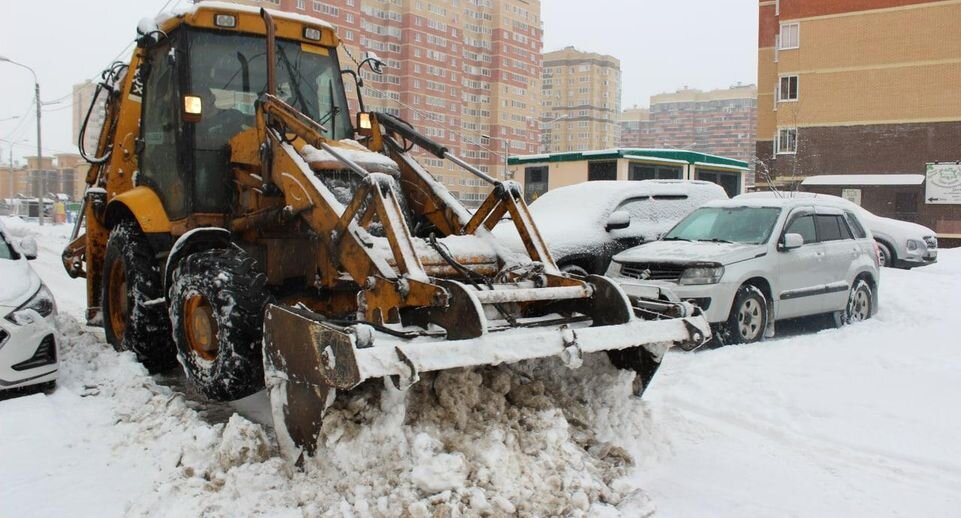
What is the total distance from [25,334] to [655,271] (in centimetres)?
617

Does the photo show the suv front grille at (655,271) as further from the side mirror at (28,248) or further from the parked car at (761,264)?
the side mirror at (28,248)

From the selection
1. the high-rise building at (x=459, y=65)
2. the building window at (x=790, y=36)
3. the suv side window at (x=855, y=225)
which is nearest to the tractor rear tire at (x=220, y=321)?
the suv side window at (x=855, y=225)

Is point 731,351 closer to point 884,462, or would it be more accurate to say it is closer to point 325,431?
point 884,462

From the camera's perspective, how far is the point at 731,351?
8047mm

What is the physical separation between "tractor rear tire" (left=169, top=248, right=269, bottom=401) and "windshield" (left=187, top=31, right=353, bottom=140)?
4.58ft

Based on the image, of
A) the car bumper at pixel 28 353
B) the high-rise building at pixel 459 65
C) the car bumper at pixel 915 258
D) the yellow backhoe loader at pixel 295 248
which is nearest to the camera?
the yellow backhoe loader at pixel 295 248

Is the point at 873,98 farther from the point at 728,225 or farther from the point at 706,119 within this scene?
the point at 706,119

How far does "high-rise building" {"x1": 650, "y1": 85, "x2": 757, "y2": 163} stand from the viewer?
91250 millimetres

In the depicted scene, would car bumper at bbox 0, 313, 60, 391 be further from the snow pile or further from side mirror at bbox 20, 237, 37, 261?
the snow pile

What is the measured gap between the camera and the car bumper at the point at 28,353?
233 inches

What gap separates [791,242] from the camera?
9109 mm

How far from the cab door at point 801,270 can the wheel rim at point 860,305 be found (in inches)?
36.4

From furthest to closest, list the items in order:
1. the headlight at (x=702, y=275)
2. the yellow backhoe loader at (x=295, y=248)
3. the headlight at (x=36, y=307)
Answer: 1. the headlight at (x=702, y=275)
2. the headlight at (x=36, y=307)
3. the yellow backhoe loader at (x=295, y=248)

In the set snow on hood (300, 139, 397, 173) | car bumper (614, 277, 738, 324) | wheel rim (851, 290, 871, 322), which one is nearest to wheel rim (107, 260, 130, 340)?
snow on hood (300, 139, 397, 173)
